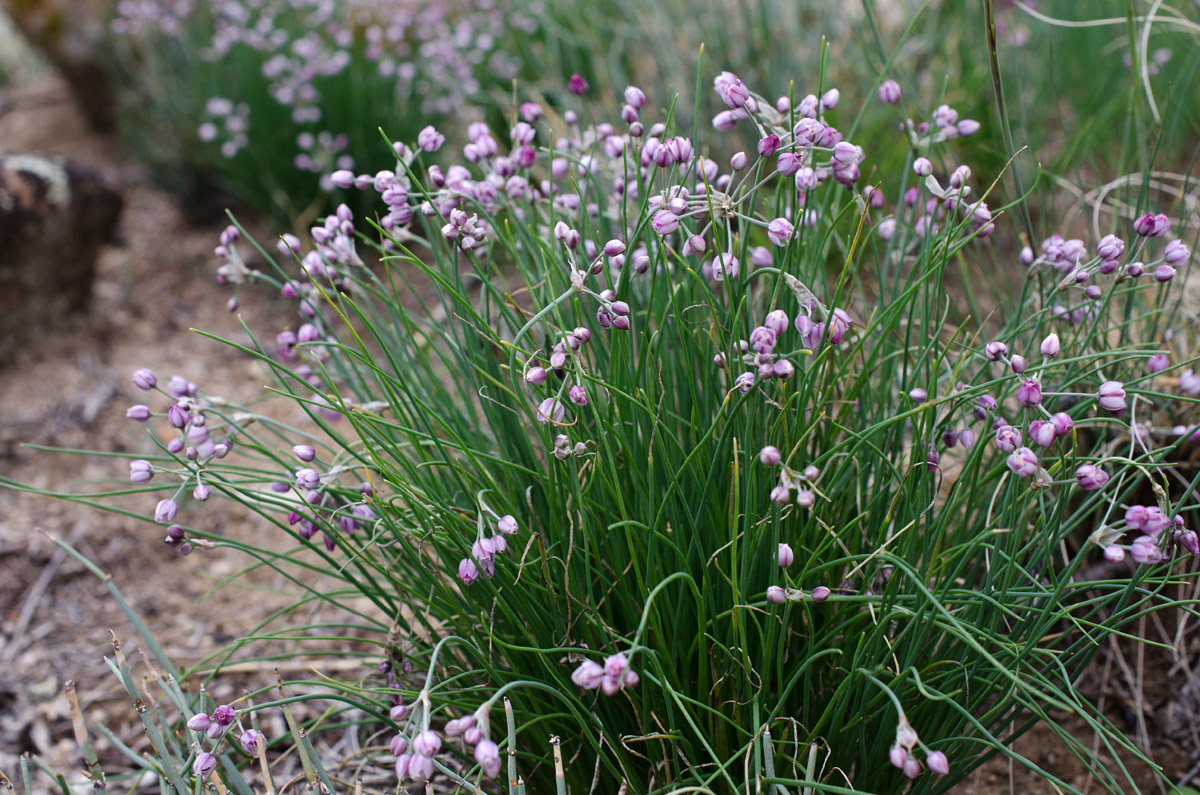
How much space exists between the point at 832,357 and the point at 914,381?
192mm

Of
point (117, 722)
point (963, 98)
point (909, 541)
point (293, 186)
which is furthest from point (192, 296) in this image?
point (909, 541)

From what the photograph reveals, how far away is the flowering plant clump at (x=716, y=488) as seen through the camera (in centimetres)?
134

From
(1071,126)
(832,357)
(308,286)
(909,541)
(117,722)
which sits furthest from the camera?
(1071,126)

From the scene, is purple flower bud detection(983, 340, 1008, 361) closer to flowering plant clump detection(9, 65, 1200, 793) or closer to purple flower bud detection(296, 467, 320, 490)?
flowering plant clump detection(9, 65, 1200, 793)

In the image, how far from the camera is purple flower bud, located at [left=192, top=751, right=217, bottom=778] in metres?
1.35

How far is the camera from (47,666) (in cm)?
254

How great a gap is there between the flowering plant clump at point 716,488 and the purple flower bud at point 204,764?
276mm

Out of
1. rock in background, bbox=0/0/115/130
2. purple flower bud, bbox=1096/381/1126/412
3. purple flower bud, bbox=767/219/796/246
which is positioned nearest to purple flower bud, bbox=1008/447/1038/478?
purple flower bud, bbox=1096/381/1126/412

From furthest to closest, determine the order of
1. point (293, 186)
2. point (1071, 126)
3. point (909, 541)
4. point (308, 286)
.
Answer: point (293, 186) → point (1071, 126) → point (308, 286) → point (909, 541)

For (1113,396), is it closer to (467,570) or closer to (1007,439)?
(1007,439)

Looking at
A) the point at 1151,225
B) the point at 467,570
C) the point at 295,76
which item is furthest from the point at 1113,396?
the point at 295,76

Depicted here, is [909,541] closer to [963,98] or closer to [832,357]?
[832,357]

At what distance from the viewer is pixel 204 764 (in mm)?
1357

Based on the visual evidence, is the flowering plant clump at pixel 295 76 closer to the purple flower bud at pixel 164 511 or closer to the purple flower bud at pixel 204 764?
the purple flower bud at pixel 164 511
